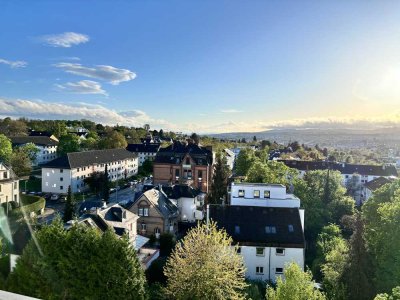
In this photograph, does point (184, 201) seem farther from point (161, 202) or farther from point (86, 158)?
point (86, 158)

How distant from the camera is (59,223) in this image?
19.1 meters

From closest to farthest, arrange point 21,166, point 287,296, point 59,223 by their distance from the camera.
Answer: point 287,296 → point 59,223 → point 21,166

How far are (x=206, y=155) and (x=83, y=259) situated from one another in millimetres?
46789

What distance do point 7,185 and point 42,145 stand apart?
44242 mm

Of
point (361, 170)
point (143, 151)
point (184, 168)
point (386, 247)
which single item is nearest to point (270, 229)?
point (386, 247)

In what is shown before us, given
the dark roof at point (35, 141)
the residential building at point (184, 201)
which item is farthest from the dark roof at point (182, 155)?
the dark roof at point (35, 141)

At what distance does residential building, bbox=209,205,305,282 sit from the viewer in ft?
93.9

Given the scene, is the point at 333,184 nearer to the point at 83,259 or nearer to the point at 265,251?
the point at 265,251

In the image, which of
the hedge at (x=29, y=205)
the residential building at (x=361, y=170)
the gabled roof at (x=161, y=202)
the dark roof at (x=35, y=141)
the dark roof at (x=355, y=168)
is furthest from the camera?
the dark roof at (x=35, y=141)

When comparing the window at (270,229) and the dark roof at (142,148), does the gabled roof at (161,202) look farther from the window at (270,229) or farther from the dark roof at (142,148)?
the dark roof at (142,148)

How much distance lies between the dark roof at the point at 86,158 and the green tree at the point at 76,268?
4442 centimetres

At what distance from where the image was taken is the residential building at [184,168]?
208 ft

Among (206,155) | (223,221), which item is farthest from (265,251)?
(206,155)

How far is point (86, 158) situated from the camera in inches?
2653
